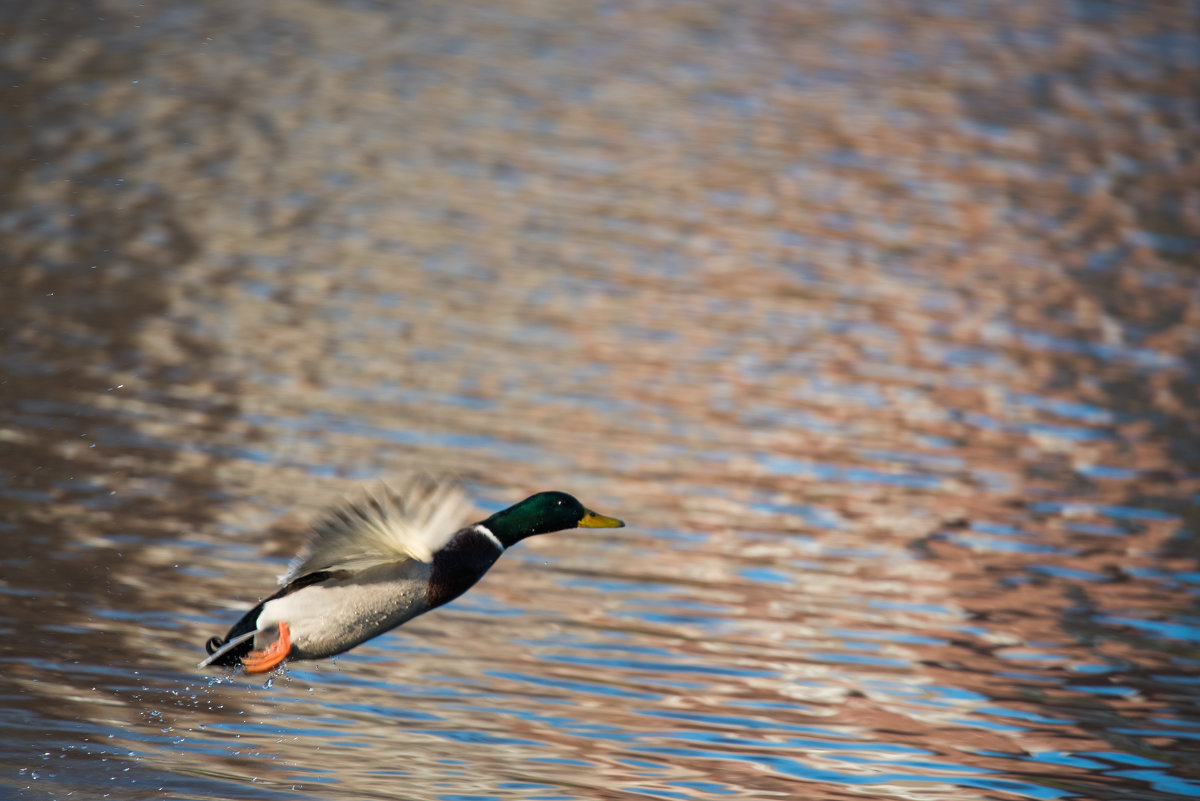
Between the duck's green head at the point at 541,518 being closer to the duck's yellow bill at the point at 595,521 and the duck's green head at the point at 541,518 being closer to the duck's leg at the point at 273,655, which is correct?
the duck's yellow bill at the point at 595,521

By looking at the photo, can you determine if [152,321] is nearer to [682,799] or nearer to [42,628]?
[42,628]

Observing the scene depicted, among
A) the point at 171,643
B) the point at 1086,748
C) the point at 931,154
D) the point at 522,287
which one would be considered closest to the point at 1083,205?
the point at 931,154

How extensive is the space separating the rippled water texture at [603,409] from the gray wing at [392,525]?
1006 mm

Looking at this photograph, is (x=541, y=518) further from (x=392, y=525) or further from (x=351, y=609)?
(x=351, y=609)

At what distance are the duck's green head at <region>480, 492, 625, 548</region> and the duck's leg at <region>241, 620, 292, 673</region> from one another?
0.79m

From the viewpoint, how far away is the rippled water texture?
742 cm

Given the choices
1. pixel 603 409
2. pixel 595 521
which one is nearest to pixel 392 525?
pixel 595 521

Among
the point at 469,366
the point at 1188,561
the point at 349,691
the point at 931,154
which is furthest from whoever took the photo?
the point at 931,154

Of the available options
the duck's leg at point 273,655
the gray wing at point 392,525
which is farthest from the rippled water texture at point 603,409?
the gray wing at point 392,525

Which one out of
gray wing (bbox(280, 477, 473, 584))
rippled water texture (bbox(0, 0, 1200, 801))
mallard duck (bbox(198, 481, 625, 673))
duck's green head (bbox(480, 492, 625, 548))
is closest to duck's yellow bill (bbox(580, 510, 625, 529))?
duck's green head (bbox(480, 492, 625, 548))

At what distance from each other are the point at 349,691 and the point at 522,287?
7.44 meters

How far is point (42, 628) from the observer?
7.81 m

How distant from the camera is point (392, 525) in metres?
6.01

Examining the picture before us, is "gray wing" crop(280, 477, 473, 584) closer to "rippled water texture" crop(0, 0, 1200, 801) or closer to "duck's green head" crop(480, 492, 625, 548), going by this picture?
"duck's green head" crop(480, 492, 625, 548)
